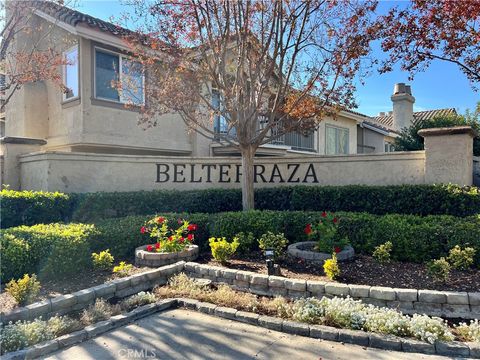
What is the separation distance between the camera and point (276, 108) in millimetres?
9133

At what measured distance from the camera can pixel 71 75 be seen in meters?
12.6

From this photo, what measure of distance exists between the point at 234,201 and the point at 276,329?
20.9ft

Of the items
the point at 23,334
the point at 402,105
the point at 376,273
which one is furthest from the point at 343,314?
the point at 402,105

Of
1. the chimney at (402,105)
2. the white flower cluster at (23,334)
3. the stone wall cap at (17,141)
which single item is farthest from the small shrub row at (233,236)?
the chimney at (402,105)

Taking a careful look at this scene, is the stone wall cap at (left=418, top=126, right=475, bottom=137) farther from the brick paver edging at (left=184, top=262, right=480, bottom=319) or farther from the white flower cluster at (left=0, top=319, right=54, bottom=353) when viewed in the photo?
the white flower cluster at (left=0, top=319, right=54, bottom=353)

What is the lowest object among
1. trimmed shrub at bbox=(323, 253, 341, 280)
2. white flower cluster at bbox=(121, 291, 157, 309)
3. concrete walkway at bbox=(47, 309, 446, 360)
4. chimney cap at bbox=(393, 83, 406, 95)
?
concrete walkway at bbox=(47, 309, 446, 360)

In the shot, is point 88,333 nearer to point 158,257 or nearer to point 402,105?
point 158,257

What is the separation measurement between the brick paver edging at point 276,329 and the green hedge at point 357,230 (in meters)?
2.40

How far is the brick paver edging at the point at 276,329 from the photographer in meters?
3.93

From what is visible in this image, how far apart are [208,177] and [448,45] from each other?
7.42 meters

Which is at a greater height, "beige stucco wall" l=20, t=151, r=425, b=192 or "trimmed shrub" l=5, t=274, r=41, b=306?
"beige stucco wall" l=20, t=151, r=425, b=192

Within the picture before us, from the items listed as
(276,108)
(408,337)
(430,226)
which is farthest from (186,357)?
(276,108)

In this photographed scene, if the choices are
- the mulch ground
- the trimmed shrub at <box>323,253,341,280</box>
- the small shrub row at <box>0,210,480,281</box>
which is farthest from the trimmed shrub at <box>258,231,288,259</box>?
the trimmed shrub at <box>323,253,341,280</box>

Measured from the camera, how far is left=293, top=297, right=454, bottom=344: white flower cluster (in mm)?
4176
